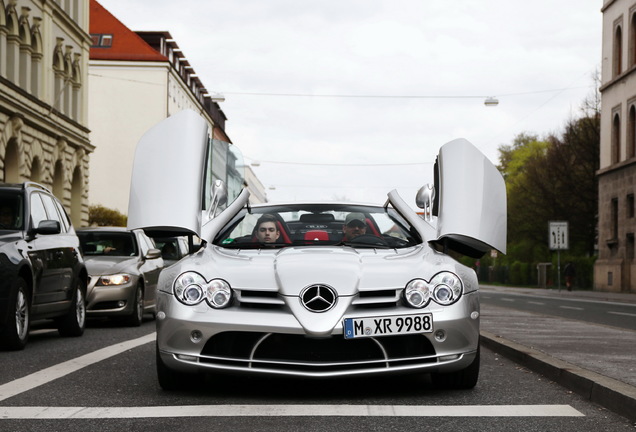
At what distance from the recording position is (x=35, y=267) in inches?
419

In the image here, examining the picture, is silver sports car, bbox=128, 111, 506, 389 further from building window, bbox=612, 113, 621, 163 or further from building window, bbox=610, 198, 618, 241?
building window, bbox=612, 113, 621, 163

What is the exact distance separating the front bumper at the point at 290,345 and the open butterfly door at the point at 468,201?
1.04 meters

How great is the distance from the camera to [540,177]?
63781 millimetres

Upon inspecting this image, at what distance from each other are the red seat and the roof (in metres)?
65.4

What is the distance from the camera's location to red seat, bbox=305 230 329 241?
7945 mm

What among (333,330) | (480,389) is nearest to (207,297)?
(333,330)

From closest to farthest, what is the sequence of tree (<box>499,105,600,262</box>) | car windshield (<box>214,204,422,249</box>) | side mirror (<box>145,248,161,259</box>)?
car windshield (<box>214,204,422,249</box>), side mirror (<box>145,248,161,259</box>), tree (<box>499,105,600,262</box>)

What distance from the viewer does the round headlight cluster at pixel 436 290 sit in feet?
21.4

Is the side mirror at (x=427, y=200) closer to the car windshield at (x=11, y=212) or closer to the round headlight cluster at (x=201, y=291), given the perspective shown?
the round headlight cluster at (x=201, y=291)

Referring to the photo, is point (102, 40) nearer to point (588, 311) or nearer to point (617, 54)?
point (617, 54)

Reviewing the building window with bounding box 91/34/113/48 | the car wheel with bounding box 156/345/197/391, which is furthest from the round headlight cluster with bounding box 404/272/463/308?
the building window with bounding box 91/34/113/48

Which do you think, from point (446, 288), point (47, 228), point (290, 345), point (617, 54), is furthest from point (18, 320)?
point (617, 54)

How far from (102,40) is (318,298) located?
70.2 m

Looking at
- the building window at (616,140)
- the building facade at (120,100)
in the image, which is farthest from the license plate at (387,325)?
the building facade at (120,100)
